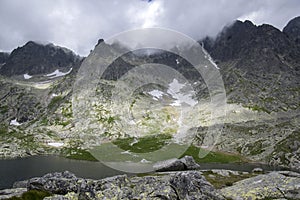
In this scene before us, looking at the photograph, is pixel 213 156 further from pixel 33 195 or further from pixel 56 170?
pixel 33 195

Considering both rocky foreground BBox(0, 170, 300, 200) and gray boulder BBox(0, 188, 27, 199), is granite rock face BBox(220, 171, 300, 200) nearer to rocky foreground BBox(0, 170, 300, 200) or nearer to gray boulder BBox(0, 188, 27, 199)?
rocky foreground BBox(0, 170, 300, 200)

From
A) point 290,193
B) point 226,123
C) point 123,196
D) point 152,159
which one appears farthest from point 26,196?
point 226,123

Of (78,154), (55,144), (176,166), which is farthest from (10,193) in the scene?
(55,144)

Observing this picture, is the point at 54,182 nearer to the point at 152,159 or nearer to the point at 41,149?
the point at 152,159

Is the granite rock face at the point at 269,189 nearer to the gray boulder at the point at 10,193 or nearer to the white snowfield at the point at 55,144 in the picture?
the gray boulder at the point at 10,193

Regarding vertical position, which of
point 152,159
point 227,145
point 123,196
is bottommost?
point 123,196

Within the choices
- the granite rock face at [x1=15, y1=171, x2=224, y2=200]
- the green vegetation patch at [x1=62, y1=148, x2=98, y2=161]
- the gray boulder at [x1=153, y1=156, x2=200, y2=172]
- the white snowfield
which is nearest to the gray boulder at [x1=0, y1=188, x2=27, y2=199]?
the granite rock face at [x1=15, y1=171, x2=224, y2=200]
